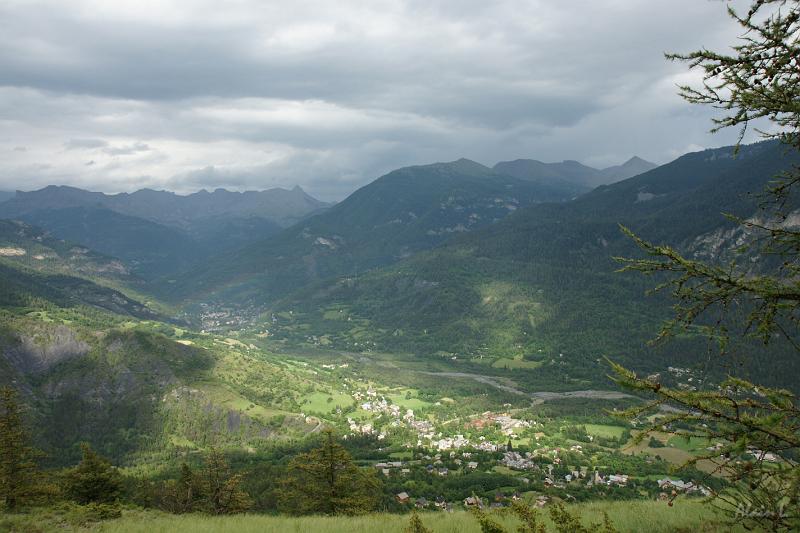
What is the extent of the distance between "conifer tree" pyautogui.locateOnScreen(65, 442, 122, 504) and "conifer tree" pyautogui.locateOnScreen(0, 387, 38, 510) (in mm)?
2009

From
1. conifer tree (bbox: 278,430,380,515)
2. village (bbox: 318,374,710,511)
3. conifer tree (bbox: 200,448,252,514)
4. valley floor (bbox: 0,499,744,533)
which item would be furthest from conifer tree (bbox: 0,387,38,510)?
village (bbox: 318,374,710,511)

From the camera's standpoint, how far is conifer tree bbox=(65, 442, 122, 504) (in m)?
26.9

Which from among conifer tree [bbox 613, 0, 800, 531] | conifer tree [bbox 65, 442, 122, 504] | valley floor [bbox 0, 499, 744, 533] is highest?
conifer tree [bbox 613, 0, 800, 531]

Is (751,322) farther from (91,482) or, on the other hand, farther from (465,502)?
(91,482)

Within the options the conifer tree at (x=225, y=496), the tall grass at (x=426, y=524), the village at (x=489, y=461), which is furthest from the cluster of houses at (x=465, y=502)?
the conifer tree at (x=225, y=496)

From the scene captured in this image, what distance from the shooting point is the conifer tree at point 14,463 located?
948 inches

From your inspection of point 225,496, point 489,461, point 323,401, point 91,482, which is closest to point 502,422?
point 489,461

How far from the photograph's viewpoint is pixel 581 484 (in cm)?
6206

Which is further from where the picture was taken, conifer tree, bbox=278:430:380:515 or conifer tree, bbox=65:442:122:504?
conifer tree, bbox=65:442:122:504

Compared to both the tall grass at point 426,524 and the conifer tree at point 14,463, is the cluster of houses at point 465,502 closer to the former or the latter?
the tall grass at point 426,524

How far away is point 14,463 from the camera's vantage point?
25891 mm

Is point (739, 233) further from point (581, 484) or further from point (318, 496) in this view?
point (318, 496)

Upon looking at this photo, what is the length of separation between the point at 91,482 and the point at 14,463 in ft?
13.7

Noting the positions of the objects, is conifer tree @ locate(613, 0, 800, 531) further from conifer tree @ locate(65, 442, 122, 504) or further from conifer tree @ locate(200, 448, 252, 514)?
conifer tree @ locate(65, 442, 122, 504)
